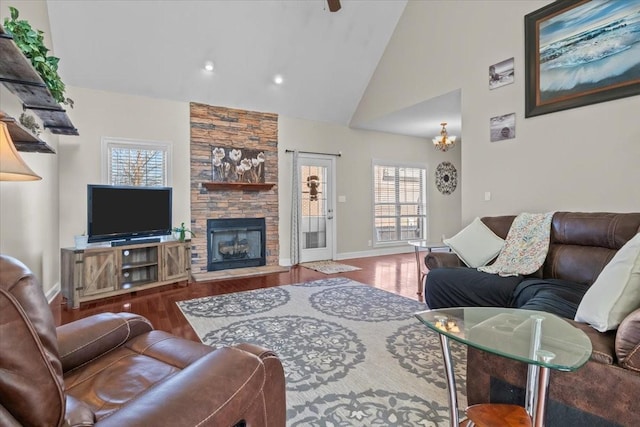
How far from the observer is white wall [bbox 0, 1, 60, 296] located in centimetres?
261

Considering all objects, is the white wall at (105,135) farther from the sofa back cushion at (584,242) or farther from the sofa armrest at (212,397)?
the sofa back cushion at (584,242)

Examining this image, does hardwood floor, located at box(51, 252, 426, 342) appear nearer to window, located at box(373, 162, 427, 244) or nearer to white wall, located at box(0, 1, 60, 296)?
white wall, located at box(0, 1, 60, 296)

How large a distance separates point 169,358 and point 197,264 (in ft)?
14.2

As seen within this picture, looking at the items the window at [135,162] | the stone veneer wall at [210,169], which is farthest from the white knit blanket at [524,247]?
the window at [135,162]

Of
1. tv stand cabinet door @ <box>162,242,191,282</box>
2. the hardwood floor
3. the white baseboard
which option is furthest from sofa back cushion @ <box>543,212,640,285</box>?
the white baseboard

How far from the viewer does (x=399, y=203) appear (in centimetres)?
771

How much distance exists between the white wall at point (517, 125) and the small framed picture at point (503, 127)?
56 millimetres

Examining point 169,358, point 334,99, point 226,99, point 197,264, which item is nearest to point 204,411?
point 169,358

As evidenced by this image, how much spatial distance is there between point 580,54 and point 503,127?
966mm

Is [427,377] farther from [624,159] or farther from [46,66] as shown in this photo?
[46,66]

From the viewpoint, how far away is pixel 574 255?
286 centimetres

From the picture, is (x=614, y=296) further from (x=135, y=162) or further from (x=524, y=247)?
(x=135, y=162)

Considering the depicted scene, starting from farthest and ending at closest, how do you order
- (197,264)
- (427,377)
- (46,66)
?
(197,264)
(46,66)
(427,377)

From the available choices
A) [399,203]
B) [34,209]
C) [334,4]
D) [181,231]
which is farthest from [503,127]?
[34,209]
